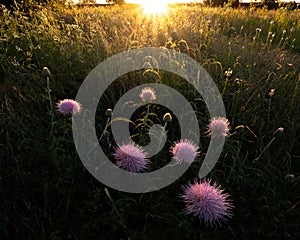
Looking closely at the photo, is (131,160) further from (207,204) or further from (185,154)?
(207,204)

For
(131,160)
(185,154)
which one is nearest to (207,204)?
(185,154)

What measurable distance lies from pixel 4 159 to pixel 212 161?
4.01 feet

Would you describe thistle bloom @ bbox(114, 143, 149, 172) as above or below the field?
above

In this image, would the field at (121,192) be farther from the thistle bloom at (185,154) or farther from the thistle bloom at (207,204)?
the thistle bloom at (185,154)

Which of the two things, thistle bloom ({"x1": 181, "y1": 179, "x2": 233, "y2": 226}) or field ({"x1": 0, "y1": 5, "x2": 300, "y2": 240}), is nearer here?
thistle bloom ({"x1": 181, "y1": 179, "x2": 233, "y2": 226})

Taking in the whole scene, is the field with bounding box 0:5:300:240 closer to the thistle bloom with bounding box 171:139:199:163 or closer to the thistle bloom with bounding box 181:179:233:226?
the thistle bloom with bounding box 181:179:233:226

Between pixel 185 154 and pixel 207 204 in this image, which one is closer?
pixel 207 204

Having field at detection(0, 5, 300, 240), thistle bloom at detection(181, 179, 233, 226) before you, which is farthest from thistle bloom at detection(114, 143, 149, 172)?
thistle bloom at detection(181, 179, 233, 226)

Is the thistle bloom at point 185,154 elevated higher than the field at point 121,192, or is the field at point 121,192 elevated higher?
the thistle bloom at point 185,154

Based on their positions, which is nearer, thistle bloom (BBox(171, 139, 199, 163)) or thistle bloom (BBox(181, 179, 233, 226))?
thistle bloom (BBox(181, 179, 233, 226))

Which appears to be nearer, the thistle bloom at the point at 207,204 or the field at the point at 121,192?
the thistle bloom at the point at 207,204

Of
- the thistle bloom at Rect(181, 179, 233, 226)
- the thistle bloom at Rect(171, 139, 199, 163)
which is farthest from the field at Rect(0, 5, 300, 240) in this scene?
the thistle bloom at Rect(171, 139, 199, 163)

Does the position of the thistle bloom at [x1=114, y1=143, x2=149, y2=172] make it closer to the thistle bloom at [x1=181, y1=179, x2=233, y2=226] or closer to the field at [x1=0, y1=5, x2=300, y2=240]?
the field at [x1=0, y1=5, x2=300, y2=240]

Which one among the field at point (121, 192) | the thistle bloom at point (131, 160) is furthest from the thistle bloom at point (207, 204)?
the thistle bloom at point (131, 160)
